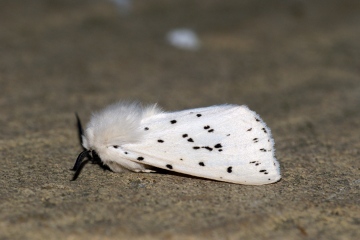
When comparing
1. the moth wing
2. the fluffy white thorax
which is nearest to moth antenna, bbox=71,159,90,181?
the fluffy white thorax

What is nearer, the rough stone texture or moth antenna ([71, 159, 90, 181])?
the rough stone texture

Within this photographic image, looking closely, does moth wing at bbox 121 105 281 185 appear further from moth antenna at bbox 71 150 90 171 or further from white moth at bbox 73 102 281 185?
moth antenna at bbox 71 150 90 171

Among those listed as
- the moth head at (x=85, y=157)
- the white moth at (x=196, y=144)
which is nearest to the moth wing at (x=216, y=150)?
the white moth at (x=196, y=144)

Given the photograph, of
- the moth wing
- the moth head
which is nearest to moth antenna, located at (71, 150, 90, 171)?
the moth head

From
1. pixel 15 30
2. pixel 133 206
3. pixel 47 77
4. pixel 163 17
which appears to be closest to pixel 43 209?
pixel 133 206

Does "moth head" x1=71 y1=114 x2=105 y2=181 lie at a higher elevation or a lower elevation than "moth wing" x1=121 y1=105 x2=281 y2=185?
lower

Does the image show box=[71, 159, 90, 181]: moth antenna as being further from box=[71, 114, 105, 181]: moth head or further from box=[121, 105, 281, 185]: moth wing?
box=[121, 105, 281, 185]: moth wing

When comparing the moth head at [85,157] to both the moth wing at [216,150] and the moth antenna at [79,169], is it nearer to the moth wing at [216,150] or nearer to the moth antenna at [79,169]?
the moth antenna at [79,169]

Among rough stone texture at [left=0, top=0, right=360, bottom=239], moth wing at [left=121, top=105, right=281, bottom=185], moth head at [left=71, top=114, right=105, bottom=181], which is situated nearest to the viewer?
rough stone texture at [left=0, top=0, right=360, bottom=239]

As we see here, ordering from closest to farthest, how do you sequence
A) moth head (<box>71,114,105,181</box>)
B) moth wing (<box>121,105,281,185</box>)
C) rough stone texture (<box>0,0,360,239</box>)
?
rough stone texture (<box>0,0,360,239</box>) → moth wing (<box>121,105,281,185</box>) → moth head (<box>71,114,105,181</box>)
